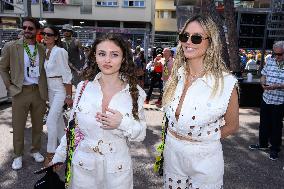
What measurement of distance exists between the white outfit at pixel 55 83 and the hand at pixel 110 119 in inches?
104

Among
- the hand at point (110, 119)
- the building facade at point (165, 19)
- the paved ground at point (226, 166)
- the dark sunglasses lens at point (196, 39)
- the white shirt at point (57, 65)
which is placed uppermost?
the building facade at point (165, 19)

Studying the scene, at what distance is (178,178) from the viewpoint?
7.98ft

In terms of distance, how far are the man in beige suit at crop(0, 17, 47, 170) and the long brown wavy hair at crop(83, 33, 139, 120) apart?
86.9 inches

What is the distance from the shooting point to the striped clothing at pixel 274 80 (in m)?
5.46

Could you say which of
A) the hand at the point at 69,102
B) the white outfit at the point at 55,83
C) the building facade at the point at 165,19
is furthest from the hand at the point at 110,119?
the building facade at the point at 165,19

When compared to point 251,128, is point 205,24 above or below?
above

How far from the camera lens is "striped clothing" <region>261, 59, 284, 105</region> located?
215 inches

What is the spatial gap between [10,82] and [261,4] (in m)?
10.7

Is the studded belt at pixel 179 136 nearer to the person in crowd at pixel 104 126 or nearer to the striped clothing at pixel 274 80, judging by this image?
the person in crowd at pixel 104 126

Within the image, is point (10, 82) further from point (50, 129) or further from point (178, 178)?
point (178, 178)

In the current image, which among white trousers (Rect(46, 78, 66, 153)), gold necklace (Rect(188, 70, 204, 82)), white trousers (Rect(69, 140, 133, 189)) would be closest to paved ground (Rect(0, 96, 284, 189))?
white trousers (Rect(46, 78, 66, 153))

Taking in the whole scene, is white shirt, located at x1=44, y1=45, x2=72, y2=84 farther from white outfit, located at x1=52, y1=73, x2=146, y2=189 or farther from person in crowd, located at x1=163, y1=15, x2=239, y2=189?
person in crowd, located at x1=163, y1=15, x2=239, y2=189

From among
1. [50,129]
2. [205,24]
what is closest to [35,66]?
[50,129]

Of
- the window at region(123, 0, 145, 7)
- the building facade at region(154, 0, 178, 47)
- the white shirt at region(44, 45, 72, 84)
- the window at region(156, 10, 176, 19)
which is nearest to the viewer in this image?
the white shirt at region(44, 45, 72, 84)
